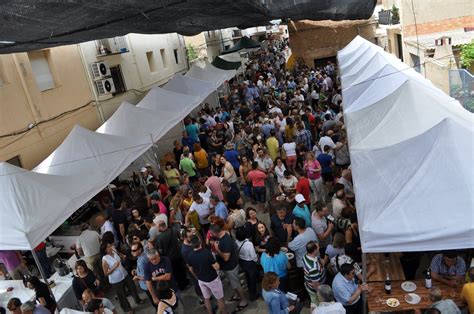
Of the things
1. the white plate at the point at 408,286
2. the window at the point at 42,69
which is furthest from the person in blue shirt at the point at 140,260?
the window at the point at 42,69

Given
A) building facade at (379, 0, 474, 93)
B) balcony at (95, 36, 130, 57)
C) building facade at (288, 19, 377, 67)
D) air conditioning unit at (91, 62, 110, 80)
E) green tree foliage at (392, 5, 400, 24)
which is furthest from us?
building facade at (288, 19, 377, 67)

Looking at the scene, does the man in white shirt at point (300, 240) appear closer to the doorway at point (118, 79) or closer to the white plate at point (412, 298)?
the white plate at point (412, 298)

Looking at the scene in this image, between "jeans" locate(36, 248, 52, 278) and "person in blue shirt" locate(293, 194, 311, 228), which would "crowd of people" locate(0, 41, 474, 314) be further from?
"jeans" locate(36, 248, 52, 278)

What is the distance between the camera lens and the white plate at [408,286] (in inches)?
185

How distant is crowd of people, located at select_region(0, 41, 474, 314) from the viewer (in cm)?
478

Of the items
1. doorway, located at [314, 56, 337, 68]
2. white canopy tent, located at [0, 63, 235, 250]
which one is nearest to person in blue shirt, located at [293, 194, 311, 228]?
white canopy tent, located at [0, 63, 235, 250]

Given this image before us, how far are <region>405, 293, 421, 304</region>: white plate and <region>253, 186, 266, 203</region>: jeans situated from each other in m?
4.07

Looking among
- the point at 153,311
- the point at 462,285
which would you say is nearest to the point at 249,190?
the point at 153,311

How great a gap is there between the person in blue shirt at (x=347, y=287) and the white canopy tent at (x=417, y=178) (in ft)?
1.13

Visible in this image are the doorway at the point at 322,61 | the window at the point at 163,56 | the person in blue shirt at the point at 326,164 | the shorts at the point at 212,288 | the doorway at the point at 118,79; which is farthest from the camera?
the doorway at the point at 322,61

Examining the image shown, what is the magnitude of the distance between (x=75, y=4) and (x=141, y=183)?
6.97 metres

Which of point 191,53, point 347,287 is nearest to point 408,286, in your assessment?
point 347,287

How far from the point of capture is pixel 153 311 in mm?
6312

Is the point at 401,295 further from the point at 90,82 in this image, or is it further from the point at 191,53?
the point at 191,53
